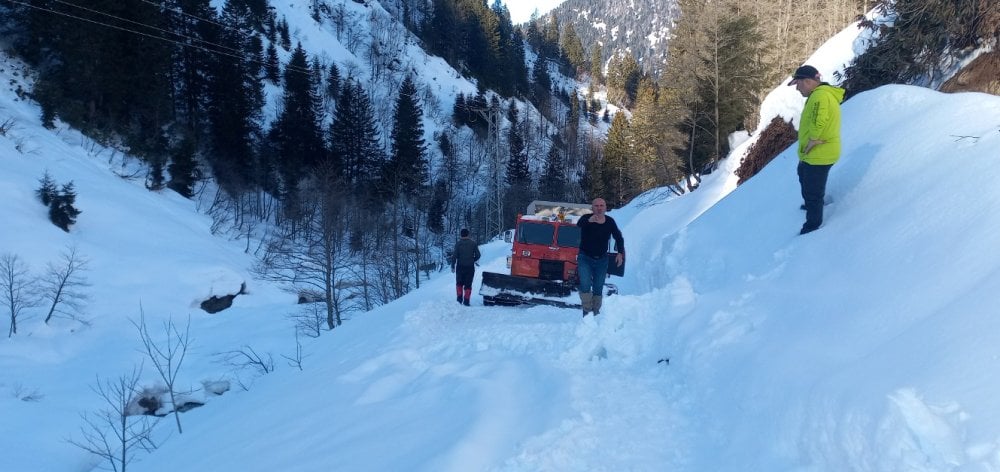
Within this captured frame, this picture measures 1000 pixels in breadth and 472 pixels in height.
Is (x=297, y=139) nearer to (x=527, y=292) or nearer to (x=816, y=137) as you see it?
(x=527, y=292)

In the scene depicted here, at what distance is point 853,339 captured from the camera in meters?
3.94

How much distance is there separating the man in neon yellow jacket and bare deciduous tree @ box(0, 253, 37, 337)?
24.5 meters

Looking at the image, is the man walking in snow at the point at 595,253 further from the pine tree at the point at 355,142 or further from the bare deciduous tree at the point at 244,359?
the pine tree at the point at 355,142

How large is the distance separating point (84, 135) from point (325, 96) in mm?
31029

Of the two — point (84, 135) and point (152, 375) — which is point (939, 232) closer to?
point (152, 375)

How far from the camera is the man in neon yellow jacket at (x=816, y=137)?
20.4 ft

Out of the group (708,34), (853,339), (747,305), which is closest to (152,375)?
(747,305)

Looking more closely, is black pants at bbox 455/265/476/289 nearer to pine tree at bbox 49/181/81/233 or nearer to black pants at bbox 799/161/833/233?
black pants at bbox 799/161/833/233

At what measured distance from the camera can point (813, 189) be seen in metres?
6.44

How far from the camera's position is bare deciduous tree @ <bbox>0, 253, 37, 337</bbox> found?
20.0 metres

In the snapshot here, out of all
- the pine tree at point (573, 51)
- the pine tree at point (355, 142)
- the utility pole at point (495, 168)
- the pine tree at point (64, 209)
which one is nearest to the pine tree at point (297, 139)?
the pine tree at point (355, 142)

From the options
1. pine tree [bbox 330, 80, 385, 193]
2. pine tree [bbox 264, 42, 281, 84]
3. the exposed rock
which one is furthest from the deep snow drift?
pine tree [bbox 264, 42, 281, 84]

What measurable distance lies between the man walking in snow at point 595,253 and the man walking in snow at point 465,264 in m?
4.35

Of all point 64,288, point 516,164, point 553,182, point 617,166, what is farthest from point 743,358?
point 516,164
